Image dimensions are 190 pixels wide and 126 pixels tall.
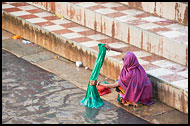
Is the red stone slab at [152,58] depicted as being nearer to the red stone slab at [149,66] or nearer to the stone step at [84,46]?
the stone step at [84,46]

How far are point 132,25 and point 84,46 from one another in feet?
3.49

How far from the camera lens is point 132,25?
9.79 metres

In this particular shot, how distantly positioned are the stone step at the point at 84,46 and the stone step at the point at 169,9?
3.78ft

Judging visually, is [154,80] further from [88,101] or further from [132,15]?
[132,15]

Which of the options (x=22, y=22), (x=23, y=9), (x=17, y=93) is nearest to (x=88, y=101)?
(x=17, y=93)

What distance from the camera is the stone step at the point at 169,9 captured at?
980cm

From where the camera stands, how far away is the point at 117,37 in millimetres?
10156

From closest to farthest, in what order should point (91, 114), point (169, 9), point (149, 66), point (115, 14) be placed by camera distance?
point (91, 114) → point (149, 66) → point (169, 9) → point (115, 14)

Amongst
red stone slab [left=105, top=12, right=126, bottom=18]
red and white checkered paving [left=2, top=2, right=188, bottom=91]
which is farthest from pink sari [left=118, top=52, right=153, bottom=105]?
red stone slab [left=105, top=12, right=126, bottom=18]

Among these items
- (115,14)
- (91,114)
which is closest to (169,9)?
(115,14)

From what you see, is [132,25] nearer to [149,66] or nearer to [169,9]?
[169,9]

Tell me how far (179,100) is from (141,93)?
0.63 m

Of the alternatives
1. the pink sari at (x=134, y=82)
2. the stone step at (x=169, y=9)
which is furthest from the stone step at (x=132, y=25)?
the pink sari at (x=134, y=82)

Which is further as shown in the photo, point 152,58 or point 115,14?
point 115,14
